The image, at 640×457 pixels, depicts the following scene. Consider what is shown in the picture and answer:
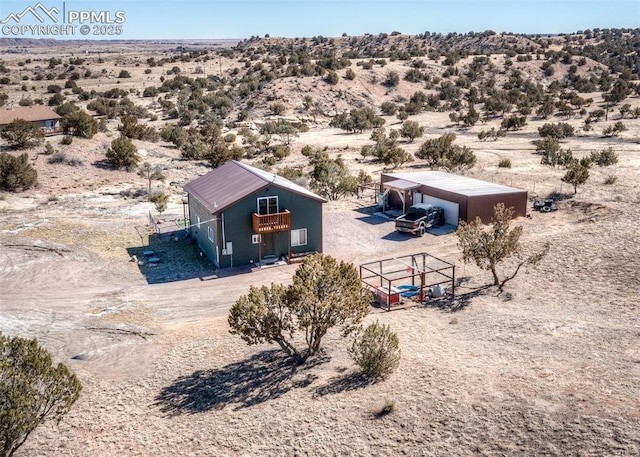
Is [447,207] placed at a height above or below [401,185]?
below

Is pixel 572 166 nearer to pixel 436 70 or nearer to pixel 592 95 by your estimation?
pixel 592 95

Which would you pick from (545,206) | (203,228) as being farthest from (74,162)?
(545,206)

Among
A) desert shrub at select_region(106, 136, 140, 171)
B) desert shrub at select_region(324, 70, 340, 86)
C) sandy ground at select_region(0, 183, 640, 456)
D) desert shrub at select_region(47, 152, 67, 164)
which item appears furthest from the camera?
desert shrub at select_region(324, 70, 340, 86)

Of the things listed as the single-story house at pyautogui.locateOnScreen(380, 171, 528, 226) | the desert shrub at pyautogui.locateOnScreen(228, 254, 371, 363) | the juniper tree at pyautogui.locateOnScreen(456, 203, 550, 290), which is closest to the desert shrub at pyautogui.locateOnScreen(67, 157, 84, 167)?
the single-story house at pyautogui.locateOnScreen(380, 171, 528, 226)

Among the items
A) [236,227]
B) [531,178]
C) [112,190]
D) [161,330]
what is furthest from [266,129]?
[161,330]

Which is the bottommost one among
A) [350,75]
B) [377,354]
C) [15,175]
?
[377,354]

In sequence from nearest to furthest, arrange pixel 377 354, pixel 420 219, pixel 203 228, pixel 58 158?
1. pixel 377 354
2. pixel 203 228
3. pixel 420 219
4. pixel 58 158

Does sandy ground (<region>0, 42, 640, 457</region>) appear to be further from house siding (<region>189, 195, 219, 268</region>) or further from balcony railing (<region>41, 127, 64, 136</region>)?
balcony railing (<region>41, 127, 64, 136</region>)

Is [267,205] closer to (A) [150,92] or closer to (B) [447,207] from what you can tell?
(B) [447,207]
